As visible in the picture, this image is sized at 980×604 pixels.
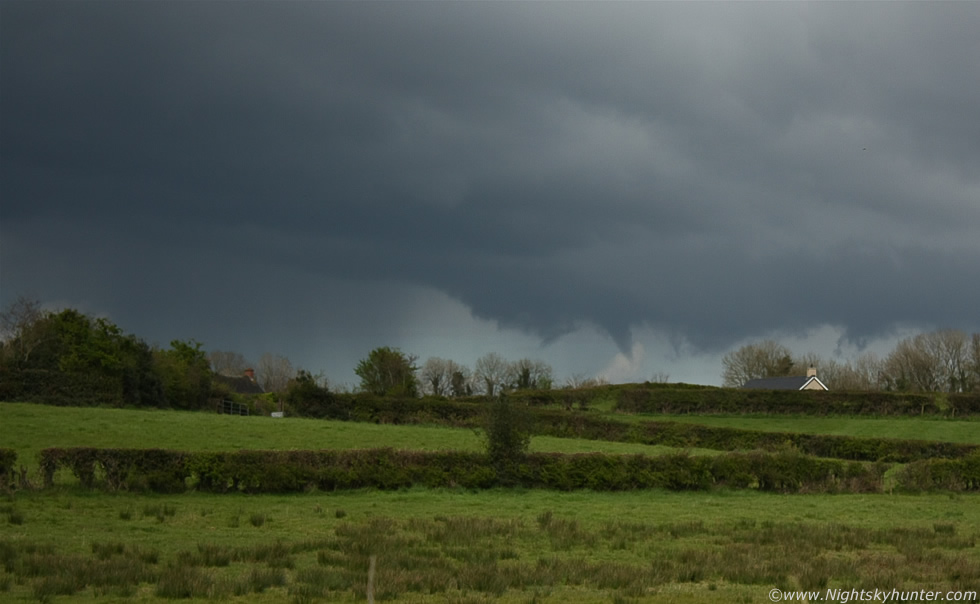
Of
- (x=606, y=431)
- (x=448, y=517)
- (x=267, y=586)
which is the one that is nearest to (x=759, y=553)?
(x=448, y=517)

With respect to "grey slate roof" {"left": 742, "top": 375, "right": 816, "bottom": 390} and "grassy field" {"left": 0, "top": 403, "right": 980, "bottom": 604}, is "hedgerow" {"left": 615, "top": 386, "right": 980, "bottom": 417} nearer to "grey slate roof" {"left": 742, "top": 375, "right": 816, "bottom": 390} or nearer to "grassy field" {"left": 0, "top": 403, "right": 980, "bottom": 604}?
"grey slate roof" {"left": 742, "top": 375, "right": 816, "bottom": 390}

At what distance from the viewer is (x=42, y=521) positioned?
19062mm

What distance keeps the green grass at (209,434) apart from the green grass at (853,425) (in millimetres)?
14943

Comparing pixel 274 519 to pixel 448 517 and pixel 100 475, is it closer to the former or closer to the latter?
pixel 448 517

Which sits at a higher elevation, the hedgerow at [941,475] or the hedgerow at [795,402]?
the hedgerow at [795,402]

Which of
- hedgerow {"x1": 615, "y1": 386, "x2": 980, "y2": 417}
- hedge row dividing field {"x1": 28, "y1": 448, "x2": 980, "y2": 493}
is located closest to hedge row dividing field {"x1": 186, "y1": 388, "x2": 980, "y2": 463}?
hedge row dividing field {"x1": 28, "y1": 448, "x2": 980, "y2": 493}

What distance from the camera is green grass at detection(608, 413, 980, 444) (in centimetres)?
5300

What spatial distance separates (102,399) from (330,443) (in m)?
20.6

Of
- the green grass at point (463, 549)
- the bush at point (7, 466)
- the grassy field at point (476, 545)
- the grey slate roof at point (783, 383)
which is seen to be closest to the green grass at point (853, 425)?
the grassy field at point (476, 545)

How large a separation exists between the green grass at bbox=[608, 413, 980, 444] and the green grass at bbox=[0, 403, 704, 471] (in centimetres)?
1494

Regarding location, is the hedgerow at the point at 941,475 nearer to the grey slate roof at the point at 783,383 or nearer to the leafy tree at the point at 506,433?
the leafy tree at the point at 506,433

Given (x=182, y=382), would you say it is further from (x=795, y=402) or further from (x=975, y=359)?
(x=975, y=359)

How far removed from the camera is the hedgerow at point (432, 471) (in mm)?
25797

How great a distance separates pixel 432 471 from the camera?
98.2 feet
